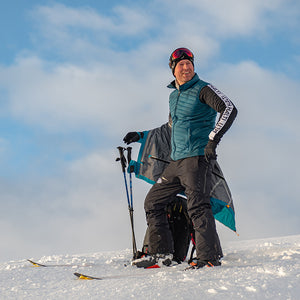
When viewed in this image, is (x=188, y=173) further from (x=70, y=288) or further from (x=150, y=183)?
(x=70, y=288)

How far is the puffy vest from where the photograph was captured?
4199 mm

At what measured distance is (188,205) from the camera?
13.6 feet

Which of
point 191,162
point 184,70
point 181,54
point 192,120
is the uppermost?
point 181,54

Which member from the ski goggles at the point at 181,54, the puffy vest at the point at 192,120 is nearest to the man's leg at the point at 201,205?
the puffy vest at the point at 192,120

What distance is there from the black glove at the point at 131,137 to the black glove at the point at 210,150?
4.58 feet

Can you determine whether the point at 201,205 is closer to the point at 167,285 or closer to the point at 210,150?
the point at 210,150

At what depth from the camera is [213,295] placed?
8.32ft

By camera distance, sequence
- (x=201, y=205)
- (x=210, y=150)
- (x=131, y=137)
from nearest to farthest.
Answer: (x=210, y=150) → (x=201, y=205) → (x=131, y=137)

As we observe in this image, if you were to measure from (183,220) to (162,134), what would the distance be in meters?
1.21

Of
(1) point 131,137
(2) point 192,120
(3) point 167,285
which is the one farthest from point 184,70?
(3) point 167,285

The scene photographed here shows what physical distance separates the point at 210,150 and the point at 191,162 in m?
0.38

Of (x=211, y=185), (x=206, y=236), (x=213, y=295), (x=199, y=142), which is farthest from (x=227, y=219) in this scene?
(x=213, y=295)

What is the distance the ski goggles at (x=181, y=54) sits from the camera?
4.34 meters

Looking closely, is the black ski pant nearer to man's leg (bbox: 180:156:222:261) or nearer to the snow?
man's leg (bbox: 180:156:222:261)
